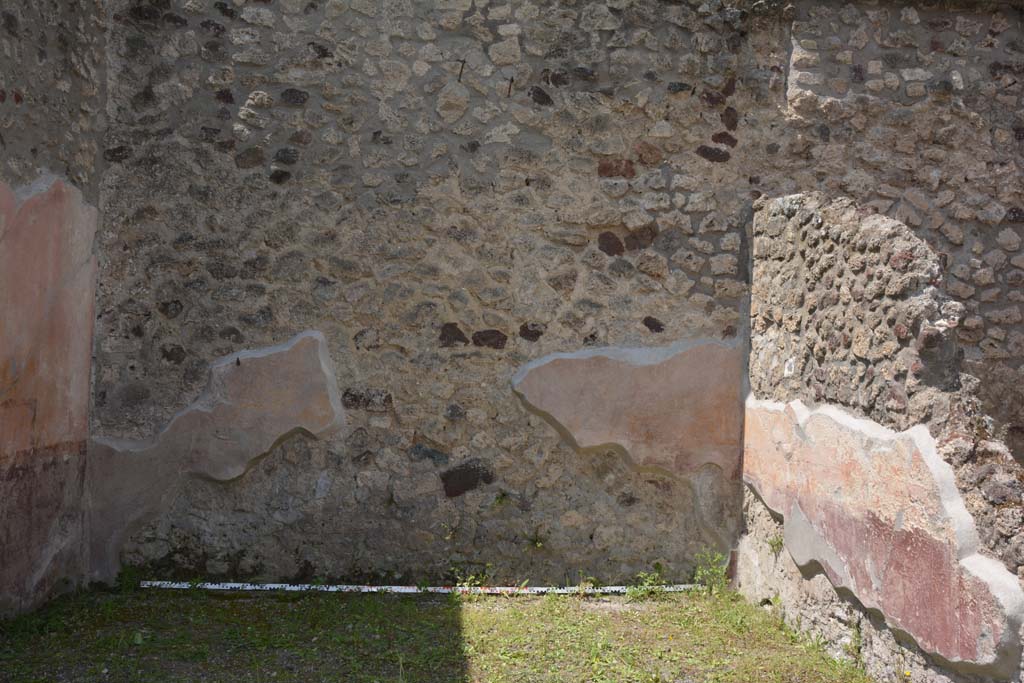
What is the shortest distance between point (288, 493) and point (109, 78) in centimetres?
235

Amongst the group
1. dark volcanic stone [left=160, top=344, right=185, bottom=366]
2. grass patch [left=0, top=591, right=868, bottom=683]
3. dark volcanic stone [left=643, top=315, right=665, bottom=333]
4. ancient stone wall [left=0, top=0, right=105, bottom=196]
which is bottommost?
grass patch [left=0, top=591, right=868, bottom=683]

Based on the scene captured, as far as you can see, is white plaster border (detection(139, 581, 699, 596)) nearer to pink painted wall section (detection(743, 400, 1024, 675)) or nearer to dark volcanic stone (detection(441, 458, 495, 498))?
dark volcanic stone (detection(441, 458, 495, 498))

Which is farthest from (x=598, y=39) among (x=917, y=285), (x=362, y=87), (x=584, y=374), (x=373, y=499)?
(x=373, y=499)

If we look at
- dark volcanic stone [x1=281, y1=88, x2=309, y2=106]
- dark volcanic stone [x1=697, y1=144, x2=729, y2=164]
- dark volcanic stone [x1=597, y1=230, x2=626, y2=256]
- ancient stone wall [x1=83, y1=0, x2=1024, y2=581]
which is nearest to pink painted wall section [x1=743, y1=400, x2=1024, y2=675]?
ancient stone wall [x1=83, y1=0, x2=1024, y2=581]

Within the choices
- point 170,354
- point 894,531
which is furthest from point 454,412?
point 894,531

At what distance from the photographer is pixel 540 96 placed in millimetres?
4891

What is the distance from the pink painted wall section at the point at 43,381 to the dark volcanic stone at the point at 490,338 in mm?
1983

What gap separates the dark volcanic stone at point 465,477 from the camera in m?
4.77

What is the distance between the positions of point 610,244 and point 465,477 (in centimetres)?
147

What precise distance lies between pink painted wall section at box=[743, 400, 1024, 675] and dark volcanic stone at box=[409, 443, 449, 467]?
1.67 metres

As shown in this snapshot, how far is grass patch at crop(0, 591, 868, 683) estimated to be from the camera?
351cm

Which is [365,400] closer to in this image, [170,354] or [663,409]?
[170,354]

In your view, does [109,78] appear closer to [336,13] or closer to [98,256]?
[98,256]

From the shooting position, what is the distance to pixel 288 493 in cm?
472
